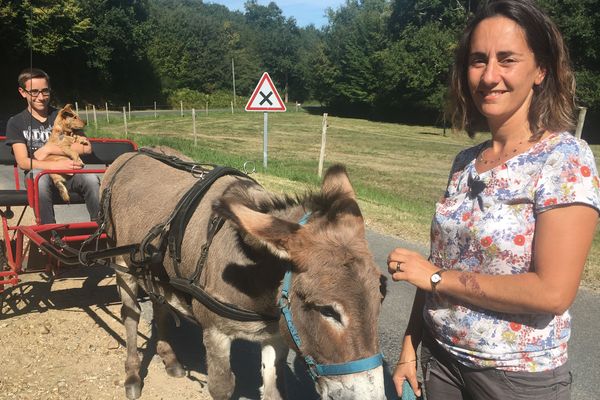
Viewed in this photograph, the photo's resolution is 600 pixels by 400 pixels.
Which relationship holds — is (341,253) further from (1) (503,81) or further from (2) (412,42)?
(2) (412,42)

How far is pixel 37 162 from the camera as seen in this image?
15.8 ft

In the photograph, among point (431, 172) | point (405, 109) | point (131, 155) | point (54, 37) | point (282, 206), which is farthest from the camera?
point (405, 109)

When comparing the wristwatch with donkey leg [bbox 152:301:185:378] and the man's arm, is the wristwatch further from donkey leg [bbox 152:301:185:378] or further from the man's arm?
the man's arm

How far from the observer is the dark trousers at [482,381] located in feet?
5.31

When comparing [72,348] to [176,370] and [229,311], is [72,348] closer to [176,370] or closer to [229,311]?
[176,370]

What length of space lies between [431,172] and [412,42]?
37.3m

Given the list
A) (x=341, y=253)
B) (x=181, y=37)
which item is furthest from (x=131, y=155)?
(x=181, y=37)

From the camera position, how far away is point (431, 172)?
1861 centimetres

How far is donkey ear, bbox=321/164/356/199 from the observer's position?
2.52m

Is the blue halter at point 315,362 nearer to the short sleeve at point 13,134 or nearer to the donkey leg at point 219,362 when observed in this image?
the donkey leg at point 219,362

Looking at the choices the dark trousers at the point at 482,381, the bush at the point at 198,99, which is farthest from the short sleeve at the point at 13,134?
the bush at the point at 198,99

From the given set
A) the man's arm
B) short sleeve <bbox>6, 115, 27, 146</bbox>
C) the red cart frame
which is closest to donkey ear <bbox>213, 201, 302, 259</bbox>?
the red cart frame

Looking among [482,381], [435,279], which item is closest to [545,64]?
[435,279]

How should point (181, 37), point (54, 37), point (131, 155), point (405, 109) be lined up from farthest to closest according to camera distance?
point (181, 37)
point (405, 109)
point (54, 37)
point (131, 155)
